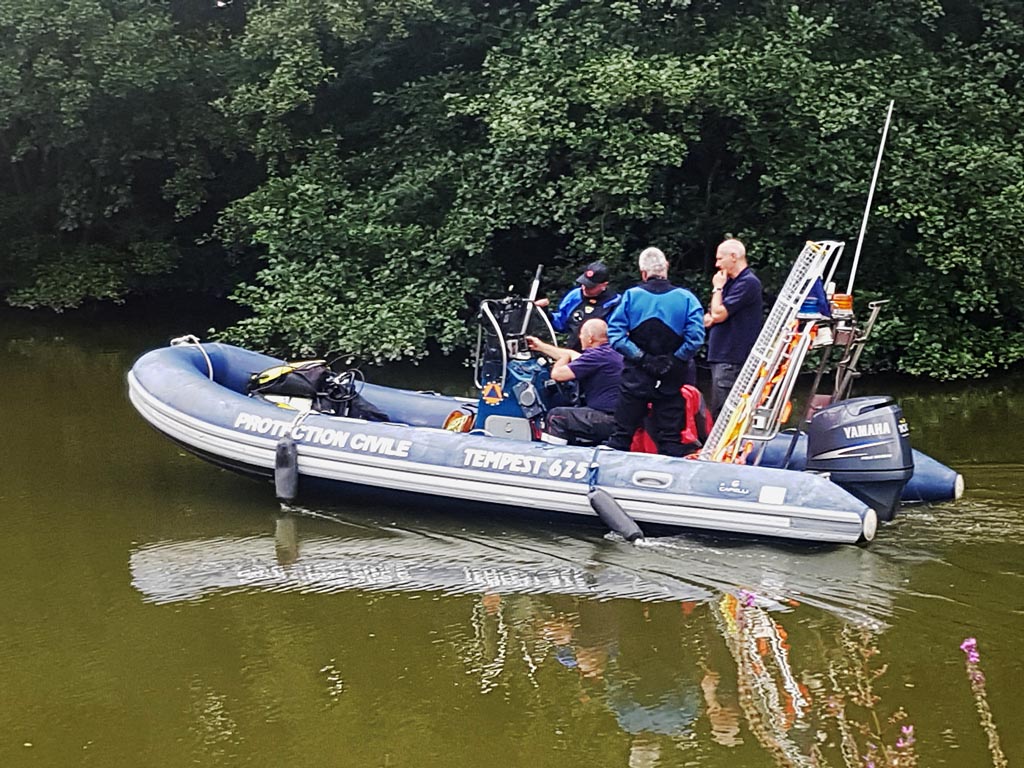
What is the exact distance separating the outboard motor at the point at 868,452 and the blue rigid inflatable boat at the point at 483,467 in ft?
0.30

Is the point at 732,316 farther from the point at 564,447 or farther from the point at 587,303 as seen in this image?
the point at 564,447

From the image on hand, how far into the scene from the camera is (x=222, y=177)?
1396cm

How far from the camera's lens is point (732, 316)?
20.4 ft

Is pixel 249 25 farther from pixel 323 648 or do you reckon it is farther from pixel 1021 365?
pixel 323 648

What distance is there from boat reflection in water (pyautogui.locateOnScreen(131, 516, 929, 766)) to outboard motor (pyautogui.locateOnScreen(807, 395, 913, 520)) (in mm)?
315

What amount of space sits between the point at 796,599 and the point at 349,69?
8.39 m

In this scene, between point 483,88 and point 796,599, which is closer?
point 796,599

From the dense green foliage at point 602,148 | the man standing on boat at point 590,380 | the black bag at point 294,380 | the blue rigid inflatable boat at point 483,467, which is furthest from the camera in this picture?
the dense green foliage at point 602,148

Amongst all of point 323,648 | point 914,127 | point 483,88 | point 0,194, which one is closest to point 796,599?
point 323,648

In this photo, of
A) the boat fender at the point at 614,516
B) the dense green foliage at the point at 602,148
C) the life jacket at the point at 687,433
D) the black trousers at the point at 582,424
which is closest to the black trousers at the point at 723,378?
the life jacket at the point at 687,433

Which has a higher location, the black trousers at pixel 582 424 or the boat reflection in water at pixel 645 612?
the black trousers at pixel 582 424

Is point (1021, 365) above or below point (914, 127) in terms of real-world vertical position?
below

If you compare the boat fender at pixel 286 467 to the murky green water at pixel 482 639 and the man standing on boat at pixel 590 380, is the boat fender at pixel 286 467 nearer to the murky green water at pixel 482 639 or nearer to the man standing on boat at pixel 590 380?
the murky green water at pixel 482 639

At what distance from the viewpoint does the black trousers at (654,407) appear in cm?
574
